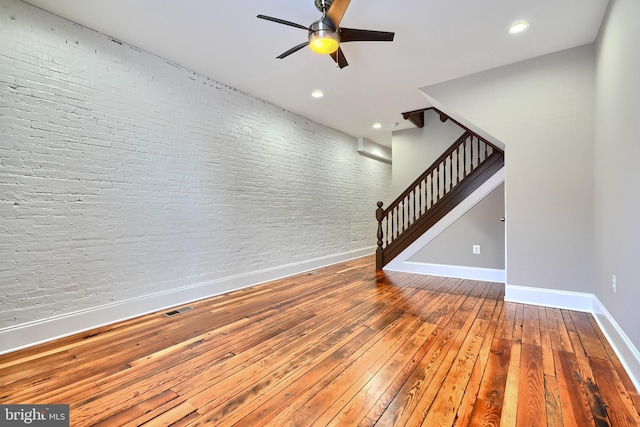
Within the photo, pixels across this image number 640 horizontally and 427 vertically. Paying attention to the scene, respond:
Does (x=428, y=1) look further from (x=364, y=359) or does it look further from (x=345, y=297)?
(x=345, y=297)

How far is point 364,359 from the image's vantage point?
2041 mm

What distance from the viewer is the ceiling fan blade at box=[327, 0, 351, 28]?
1914 mm

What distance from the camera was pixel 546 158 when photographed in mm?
3141

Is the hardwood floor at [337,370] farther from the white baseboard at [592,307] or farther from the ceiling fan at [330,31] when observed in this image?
the ceiling fan at [330,31]

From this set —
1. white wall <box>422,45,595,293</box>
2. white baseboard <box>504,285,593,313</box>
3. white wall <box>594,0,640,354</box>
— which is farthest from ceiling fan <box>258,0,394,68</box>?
white baseboard <box>504,285,593,313</box>

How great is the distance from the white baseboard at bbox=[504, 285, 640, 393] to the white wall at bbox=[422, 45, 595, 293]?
0.08 m

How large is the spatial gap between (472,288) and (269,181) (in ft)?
10.8

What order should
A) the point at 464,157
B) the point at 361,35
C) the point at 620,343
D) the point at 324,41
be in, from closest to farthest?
the point at 620,343 → the point at 324,41 → the point at 361,35 → the point at 464,157

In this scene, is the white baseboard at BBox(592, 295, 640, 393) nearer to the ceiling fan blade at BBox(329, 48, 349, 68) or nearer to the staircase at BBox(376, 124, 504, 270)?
the staircase at BBox(376, 124, 504, 270)

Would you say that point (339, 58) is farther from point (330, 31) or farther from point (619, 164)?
point (619, 164)

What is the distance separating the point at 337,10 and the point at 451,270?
4030mm

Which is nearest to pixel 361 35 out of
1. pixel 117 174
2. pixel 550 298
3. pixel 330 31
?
pixel 330 31

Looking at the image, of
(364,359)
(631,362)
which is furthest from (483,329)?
(364,359)

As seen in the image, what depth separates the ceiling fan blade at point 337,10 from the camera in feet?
6.28
